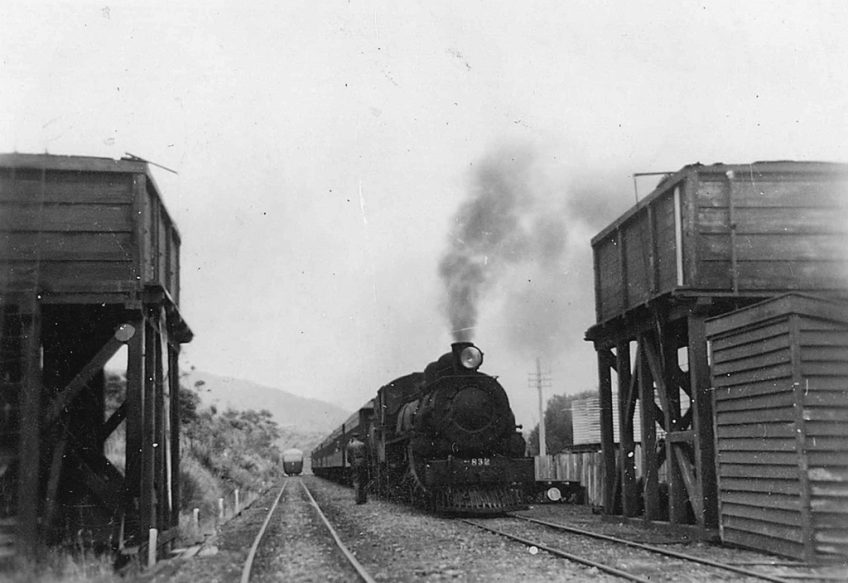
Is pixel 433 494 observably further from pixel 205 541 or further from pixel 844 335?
pixel 844 335

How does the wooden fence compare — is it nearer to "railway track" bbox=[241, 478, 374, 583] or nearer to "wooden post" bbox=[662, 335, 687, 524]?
"wooden post" bbox=[662, 335, 687, 524]

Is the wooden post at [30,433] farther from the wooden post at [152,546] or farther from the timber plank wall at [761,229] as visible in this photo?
the timber plank wall at [761,229]

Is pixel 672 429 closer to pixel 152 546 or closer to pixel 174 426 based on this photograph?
pixel 152 546

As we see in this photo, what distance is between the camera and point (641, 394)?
15953 mm

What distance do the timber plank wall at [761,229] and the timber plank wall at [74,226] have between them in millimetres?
8053

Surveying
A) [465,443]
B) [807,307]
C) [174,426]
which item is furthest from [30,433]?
[807,307]

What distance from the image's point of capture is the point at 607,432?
18.0m

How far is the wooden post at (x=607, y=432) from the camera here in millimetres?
17531

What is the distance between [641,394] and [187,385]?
2479 centimetres

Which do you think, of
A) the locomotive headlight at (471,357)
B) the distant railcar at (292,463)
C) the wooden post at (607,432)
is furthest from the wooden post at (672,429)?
the distant railcar at (292,463)

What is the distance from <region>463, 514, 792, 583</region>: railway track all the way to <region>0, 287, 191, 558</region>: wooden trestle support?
5587 mm

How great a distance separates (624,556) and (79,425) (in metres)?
8.61

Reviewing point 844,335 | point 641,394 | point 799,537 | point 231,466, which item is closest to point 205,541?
point 641,394

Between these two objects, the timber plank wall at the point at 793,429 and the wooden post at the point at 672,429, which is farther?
the wooden post at the point at 672,429
